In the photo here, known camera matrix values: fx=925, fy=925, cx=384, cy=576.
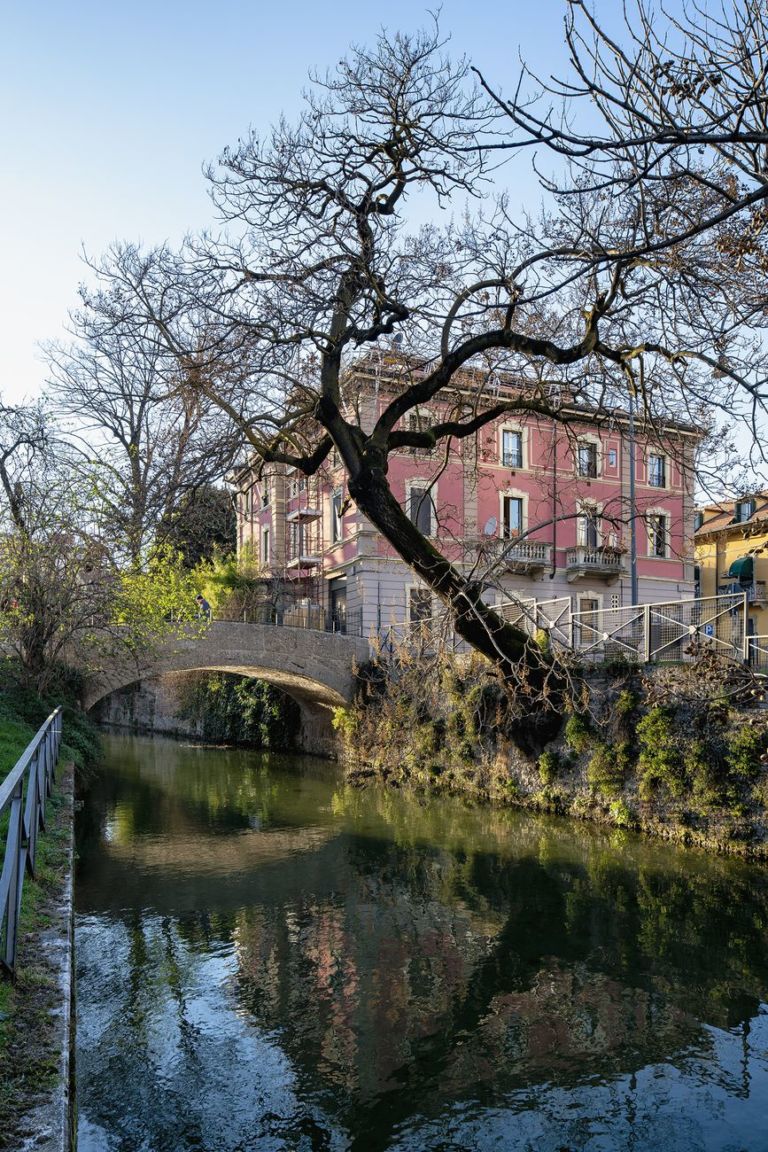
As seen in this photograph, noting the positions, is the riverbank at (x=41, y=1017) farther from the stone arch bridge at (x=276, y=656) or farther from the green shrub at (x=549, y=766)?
the stone arch bridge at (x=276, y=656)

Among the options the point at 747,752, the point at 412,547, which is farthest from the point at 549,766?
the point at 412,547

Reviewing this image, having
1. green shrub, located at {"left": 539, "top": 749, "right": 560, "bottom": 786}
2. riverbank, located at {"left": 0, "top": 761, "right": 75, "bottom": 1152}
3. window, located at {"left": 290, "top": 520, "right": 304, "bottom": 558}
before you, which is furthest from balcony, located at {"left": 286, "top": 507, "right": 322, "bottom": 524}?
riverbank, located at {"left": 0, "top": 761, "right": 75, "bottom": 1152}

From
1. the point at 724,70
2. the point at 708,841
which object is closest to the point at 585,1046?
the point at 724,70

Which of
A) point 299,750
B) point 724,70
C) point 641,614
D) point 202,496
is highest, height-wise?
point 724,70

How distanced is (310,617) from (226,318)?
16.8 m

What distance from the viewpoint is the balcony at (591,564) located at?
29125 mm

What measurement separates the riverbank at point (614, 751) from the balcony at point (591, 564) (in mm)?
10924

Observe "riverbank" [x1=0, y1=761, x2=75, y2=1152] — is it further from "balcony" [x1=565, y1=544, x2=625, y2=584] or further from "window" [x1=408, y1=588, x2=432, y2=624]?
"balcony" [x1=565, y1=544, x2=625, y2=584]

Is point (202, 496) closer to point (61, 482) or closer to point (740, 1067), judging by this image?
point (61, 482)

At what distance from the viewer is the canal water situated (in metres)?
4.87

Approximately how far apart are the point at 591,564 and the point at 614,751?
16.2m

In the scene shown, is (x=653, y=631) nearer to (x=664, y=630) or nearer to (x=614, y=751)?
(x=664, y=630)

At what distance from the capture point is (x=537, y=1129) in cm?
479

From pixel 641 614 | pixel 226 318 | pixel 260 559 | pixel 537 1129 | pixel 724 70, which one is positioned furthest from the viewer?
pixel 260 559
